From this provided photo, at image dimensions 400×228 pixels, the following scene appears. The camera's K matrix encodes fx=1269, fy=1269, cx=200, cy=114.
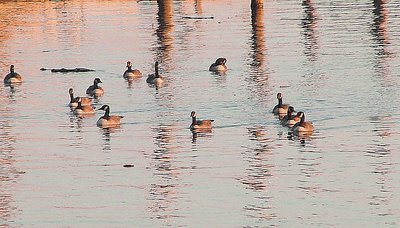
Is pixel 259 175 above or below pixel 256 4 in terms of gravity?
below

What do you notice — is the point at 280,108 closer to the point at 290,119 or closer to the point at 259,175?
the point at 290,119

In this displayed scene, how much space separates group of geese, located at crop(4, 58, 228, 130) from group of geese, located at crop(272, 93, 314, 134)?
2.15 meters

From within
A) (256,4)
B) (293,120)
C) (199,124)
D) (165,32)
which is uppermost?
(256,4)

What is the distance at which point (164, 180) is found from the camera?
90.5 feet

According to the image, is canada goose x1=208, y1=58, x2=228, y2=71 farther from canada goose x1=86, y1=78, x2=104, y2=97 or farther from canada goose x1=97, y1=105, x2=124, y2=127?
canada goose x1=97, y1=105, x2=124, y2=127

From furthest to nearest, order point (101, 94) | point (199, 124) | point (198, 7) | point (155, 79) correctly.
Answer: point (198, 7)
point (155, 79)
point (101, 94)
point (199, 124)

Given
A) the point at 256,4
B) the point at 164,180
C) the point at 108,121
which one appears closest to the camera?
the point at 164,180

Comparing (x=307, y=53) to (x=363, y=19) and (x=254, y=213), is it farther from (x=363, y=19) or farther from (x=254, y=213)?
(x=254, y=213)

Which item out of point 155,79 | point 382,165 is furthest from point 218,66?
point 382,165

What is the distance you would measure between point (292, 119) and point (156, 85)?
11.2m

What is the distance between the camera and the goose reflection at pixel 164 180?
974 inches

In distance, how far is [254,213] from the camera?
24.2 meters

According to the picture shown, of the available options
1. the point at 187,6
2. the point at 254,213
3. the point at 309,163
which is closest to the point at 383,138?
the point at 309,163

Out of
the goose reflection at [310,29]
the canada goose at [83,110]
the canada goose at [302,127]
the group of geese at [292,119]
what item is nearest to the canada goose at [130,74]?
the canada goose at [83,110]
